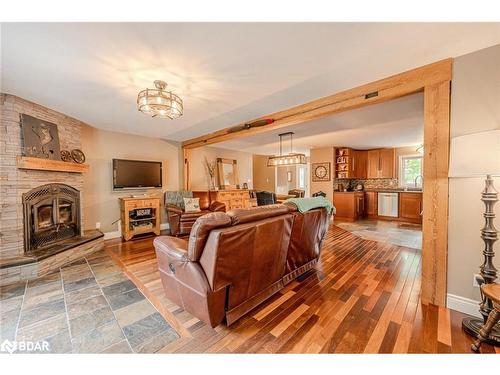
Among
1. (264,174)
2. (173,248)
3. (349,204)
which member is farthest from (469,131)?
(264,174)

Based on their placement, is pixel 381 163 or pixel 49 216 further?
pixel 381 163

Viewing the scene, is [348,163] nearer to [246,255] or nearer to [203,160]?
[203,160]

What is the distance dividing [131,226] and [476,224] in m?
5.12

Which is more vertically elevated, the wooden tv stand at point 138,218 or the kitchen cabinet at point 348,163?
the kitchen cabinet at point 348,163

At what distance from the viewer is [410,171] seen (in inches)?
242

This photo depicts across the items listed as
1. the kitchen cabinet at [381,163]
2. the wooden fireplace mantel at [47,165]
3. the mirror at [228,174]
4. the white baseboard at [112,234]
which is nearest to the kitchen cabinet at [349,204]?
the kitchen cabinet at [381,163]

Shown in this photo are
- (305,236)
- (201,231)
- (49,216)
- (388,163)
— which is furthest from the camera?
(388,163)

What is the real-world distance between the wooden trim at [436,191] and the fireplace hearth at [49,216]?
4.78 m

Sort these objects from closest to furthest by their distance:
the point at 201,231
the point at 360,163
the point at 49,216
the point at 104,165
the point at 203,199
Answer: the point at 201,231, the point at 49,216, the point at 104,165, the point at 203,199, the point at 360,163

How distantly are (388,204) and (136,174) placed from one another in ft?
23.5

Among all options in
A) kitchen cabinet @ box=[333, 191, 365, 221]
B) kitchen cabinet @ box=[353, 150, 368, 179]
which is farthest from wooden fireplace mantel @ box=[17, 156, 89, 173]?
kitchen cabinet @ box=[353, 150, 368, 179]

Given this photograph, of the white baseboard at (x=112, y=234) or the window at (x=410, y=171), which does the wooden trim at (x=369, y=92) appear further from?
the window at (x=410, y=171)

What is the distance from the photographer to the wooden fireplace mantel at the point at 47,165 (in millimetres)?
2598

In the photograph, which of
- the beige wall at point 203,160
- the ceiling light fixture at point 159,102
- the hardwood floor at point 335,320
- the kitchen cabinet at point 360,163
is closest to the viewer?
the hardwood floor at point 335,320
